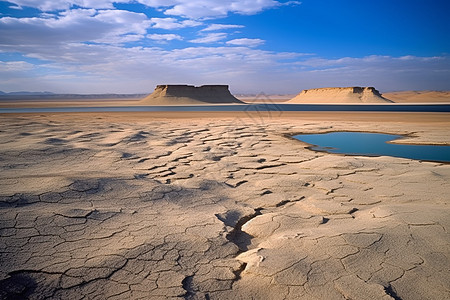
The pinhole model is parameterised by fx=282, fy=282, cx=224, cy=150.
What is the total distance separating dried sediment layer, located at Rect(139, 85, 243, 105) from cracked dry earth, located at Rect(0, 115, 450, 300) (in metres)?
63.2

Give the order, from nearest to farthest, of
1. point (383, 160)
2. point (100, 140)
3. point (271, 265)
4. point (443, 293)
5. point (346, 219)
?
1. point (443, 293)
2. point (271, 265)
3. point (346, 219)
4. point (383, 160)
5. point (100, 140)

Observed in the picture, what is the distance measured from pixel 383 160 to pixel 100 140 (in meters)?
6.33

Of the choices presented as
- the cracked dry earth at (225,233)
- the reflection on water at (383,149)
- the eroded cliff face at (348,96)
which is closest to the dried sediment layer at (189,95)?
the eroded cliff face at (348,96)

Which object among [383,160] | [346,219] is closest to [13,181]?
[346,219]

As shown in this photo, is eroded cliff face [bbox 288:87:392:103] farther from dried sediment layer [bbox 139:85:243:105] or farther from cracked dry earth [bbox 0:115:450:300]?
cracked dry earth [bbox 0:115:450:300]

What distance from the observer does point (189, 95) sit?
70562 millimetres

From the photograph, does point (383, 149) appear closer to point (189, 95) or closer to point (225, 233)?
point (225, 233)

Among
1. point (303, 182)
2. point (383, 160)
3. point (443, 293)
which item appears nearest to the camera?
point (443, 293)

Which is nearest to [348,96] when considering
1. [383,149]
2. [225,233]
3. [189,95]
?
[189,95]

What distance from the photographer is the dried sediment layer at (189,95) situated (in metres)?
67.1

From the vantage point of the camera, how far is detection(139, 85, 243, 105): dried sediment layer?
6712cm

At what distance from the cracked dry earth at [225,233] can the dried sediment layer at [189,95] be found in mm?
63201

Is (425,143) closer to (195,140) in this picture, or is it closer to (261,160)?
(261,160)

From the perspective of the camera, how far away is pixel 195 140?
7.72 m
